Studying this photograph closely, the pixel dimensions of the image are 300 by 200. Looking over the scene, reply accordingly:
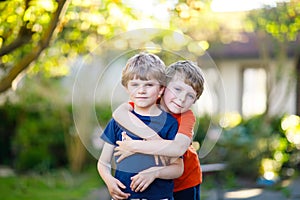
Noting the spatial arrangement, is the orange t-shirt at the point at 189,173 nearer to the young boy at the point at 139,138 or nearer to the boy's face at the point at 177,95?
the young boy at the point at 139,138

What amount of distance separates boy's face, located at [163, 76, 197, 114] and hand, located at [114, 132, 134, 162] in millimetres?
259

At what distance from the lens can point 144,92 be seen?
3113mm

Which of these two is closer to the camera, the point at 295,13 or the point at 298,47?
the point at 295,13

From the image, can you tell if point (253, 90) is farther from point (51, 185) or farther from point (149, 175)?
point (149, 175)

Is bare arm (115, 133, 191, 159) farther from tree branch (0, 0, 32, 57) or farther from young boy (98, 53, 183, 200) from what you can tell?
tree branch (0, 0, 32, 57)

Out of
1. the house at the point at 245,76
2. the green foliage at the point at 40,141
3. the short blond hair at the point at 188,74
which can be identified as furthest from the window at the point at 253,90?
the short blond hair at the point at 188,74

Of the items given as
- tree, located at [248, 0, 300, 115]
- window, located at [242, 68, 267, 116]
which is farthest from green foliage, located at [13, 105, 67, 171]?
window, located at [242, 68, 267, 116]

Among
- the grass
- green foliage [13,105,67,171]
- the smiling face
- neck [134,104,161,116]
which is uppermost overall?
the smiling face

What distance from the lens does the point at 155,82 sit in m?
3.12

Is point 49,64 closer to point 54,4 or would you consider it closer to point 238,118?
point 54,4

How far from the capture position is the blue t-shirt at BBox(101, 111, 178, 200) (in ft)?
10.3

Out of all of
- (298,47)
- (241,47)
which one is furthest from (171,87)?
(241,47)

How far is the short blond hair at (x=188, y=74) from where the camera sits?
3.20 m

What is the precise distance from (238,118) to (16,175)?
173 inches
